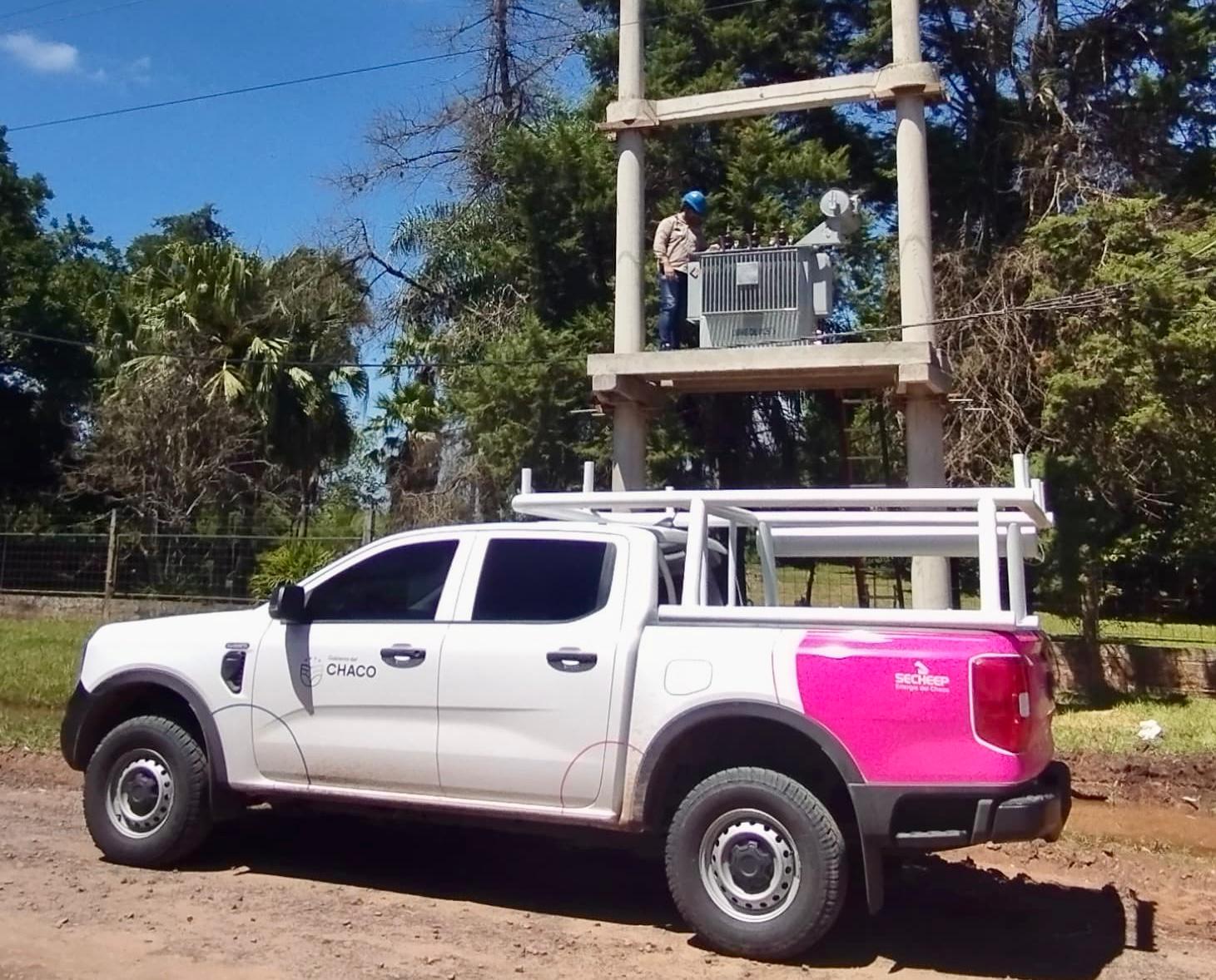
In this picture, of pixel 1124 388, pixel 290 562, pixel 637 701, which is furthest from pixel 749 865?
pixel 290 562

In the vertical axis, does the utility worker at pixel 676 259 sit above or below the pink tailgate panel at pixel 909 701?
above

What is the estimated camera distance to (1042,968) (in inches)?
224

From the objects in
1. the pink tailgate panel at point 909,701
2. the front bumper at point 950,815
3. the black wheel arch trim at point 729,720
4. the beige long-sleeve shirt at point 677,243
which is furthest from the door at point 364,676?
the beige long-sleeve shirt at point 677,243

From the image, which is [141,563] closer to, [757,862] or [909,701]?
[757,862]

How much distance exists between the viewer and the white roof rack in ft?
18.5

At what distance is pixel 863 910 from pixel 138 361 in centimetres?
1945

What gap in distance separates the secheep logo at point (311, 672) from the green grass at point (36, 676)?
5.40m

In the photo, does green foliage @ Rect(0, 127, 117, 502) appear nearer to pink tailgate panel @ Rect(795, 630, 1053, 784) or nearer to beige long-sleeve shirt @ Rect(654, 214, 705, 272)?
beige long-sleeve shirt @ Rect(654, 214, 705, 272)

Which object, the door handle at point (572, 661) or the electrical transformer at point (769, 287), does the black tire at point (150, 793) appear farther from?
the electrical transformer at point (769, 287)

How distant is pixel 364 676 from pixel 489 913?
51.7 inches

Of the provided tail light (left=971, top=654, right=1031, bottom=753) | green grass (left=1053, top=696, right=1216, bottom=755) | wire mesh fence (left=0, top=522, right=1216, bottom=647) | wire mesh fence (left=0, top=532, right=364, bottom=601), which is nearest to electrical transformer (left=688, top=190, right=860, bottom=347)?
wire mesh fence (left=0, top=522, right=1216, bottom=647)

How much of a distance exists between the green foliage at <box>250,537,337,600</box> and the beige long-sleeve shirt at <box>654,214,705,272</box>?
644 centimetres

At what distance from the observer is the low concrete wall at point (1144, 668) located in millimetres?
12383

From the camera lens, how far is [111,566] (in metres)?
19.4
